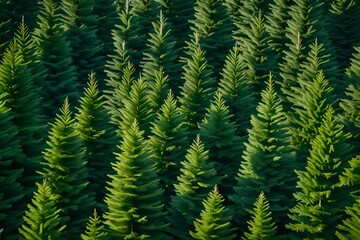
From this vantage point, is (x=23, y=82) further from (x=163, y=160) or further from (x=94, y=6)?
(x=94, y=6)

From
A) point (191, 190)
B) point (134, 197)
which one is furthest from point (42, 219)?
point (191, 190)

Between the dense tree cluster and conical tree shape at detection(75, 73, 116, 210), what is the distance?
62 millimetres

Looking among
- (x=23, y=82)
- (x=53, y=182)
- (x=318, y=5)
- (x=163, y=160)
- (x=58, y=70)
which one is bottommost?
(x=53, y=182)

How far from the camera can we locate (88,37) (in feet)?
129

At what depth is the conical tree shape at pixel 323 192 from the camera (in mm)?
23672

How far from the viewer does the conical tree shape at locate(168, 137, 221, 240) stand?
942 inches

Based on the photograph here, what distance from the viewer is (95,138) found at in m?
26.8

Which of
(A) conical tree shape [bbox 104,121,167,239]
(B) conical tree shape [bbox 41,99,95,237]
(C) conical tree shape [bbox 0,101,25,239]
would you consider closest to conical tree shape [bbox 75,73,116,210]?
(B) conical tree shape [bbox 41,99,95,237]

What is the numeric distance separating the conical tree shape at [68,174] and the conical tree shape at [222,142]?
714 centimetres

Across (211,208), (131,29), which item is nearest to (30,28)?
(131,29)

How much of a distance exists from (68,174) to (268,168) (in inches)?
358

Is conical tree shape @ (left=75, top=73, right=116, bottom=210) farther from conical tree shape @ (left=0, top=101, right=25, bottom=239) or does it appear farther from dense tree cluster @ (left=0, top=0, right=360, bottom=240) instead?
conical tree shape @ (left=0, top=101, right=25, bottom=239)

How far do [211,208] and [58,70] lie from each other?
53.9 ft

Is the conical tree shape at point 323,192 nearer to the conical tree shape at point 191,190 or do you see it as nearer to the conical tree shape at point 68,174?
the conical tree shape at point 191,190
